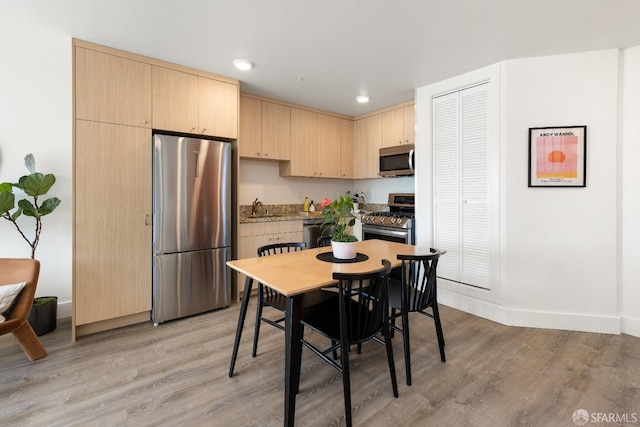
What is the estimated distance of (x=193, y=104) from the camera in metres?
3.00

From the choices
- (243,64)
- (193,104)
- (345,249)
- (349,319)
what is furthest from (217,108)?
(349,319)

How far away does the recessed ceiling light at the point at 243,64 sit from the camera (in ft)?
9.25

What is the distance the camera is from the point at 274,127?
4020 mm

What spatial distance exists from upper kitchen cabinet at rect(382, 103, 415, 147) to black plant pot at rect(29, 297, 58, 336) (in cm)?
413

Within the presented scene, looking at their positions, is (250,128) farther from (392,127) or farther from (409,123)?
(409,123)

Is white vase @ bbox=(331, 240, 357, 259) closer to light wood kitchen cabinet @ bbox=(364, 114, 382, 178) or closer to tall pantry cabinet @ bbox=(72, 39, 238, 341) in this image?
tall pantry cabinet @ bbox=(72, 39, 238, 341)

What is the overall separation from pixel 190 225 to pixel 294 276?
66.4 inches

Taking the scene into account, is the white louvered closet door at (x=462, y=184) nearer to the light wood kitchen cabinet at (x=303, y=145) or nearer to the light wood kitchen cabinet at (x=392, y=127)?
the light wood kitchen cabinet at (x=392, y=127)

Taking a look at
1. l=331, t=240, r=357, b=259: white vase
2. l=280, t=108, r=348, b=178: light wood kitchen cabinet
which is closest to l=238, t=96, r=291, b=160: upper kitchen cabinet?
l=280, t=108, r=348, b=178: light wood kitchen cabinet

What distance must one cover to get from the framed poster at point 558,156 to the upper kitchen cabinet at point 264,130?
2.80 metres

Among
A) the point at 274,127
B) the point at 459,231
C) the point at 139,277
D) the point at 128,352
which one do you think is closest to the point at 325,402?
the point at 128,352

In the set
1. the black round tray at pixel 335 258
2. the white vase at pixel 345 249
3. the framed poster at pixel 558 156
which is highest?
the framed poster at pixel 558 156

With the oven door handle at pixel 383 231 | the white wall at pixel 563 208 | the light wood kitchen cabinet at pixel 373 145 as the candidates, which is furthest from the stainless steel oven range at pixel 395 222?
the white wall at pixel 563 208

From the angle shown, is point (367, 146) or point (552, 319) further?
point (367, 146)
